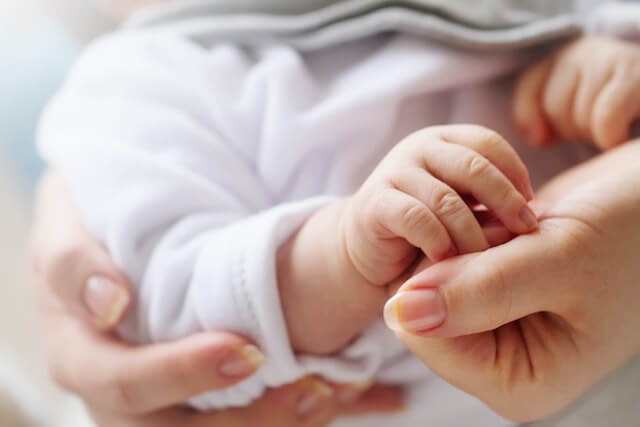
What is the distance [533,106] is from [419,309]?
0.29 m

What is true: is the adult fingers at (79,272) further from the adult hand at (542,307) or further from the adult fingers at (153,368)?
the adult hand at (542,307)

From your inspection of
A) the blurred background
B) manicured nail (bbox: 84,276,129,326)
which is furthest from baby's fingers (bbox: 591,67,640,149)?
the blurred background

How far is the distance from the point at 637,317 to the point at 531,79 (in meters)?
0.28

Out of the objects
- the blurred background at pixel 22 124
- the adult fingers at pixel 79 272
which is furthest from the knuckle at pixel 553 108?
the blurred background at pixel 22 124

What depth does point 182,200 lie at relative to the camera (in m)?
0.50

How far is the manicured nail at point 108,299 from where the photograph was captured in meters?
0.48

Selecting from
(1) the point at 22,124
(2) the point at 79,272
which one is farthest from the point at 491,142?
(1) the point at 22,124

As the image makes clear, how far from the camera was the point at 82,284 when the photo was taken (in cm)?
51

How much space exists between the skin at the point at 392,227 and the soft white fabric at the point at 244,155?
0.07 feet

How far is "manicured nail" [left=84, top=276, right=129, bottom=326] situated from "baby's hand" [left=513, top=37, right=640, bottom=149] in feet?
1.21

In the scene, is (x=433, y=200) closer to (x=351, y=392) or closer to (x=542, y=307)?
(x=542, y=307)

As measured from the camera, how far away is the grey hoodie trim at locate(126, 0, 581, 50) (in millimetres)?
551

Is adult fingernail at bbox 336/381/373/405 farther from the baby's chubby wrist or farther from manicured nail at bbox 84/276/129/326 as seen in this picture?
manicured nail at bbox 84/276/129/326

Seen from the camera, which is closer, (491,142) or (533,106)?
(491,142)
